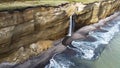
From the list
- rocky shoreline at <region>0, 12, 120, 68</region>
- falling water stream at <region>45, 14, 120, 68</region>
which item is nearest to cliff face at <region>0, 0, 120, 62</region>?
rocky shoreline at <region>0, 12, 120, 68</region>

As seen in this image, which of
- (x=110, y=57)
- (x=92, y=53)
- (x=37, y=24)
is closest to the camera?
(x=37, y=24)

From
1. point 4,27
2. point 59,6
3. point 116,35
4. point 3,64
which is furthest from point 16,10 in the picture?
point 116,35

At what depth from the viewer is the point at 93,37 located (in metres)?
14.9

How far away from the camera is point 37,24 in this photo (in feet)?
36.0

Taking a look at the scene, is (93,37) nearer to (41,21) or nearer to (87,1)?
(87,1)

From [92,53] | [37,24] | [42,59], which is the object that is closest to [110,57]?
[92,53]

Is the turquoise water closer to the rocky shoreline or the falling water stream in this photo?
the falling water stream

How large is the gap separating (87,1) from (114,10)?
8015mm

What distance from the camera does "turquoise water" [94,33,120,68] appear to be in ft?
37.0

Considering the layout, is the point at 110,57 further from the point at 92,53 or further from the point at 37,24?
the point at 37,24

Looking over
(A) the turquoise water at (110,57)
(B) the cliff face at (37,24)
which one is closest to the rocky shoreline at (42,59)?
(B) the cliff face at (37,24)

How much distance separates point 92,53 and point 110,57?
1095 mm

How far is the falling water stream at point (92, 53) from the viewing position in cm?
1111

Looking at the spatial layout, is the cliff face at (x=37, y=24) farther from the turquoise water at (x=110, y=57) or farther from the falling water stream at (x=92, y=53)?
the turquoise water at (x=110, y=57)
